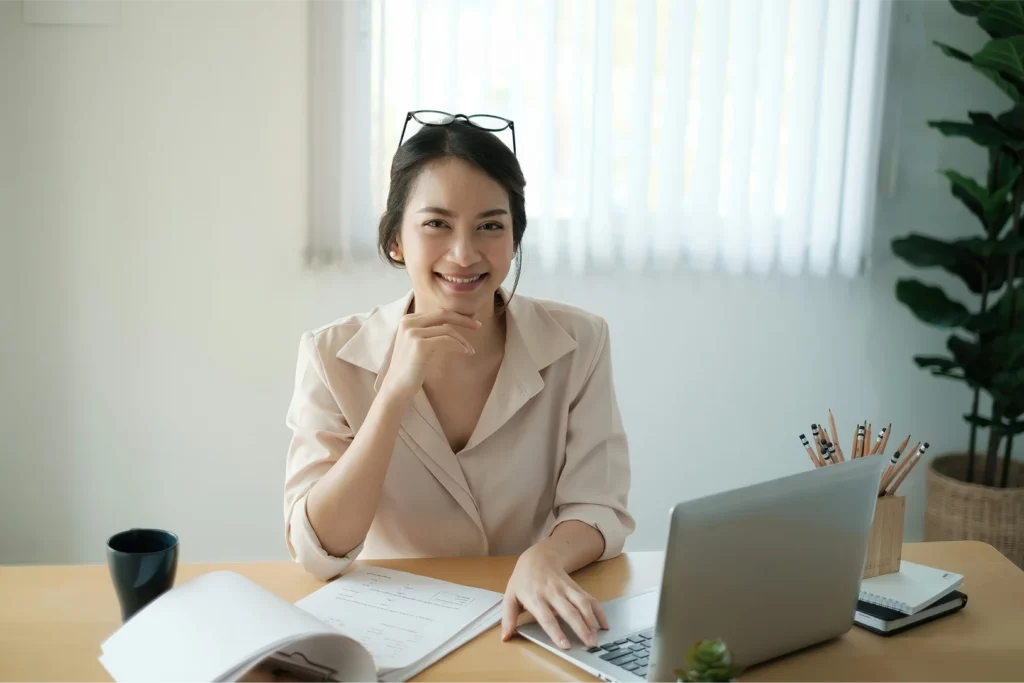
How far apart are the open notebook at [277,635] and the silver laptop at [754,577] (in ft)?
0.38

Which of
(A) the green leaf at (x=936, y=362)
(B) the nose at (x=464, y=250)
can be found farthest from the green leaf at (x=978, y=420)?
(B) the nose at (x=464, y=250)

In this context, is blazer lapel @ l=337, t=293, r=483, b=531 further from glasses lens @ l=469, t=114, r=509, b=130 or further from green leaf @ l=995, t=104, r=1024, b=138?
green leaf @ l=995, t=104, r=1024, b=138

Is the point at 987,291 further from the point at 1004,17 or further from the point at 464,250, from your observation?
the point at 464,250

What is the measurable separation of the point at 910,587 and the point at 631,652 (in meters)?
0.40

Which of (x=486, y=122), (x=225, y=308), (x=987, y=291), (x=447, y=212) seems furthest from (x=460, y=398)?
(x=987, y=291)

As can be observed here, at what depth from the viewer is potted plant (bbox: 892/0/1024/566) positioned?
2.64 m

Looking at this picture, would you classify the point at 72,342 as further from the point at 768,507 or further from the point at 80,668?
the point at 768,507

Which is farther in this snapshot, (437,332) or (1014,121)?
(1014,121)

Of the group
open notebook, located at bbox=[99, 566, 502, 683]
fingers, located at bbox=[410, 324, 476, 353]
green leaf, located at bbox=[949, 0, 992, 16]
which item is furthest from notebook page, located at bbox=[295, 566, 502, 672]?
green leaf, located at bbox=[949, 0, 992, 16]

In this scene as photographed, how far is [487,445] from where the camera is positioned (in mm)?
1595

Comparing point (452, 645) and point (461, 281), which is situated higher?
point (461, 281)

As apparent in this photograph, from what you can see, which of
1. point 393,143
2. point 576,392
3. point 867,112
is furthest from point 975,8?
point 576,392

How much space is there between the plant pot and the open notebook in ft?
6.55

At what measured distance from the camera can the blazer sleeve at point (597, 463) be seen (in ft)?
4.86
